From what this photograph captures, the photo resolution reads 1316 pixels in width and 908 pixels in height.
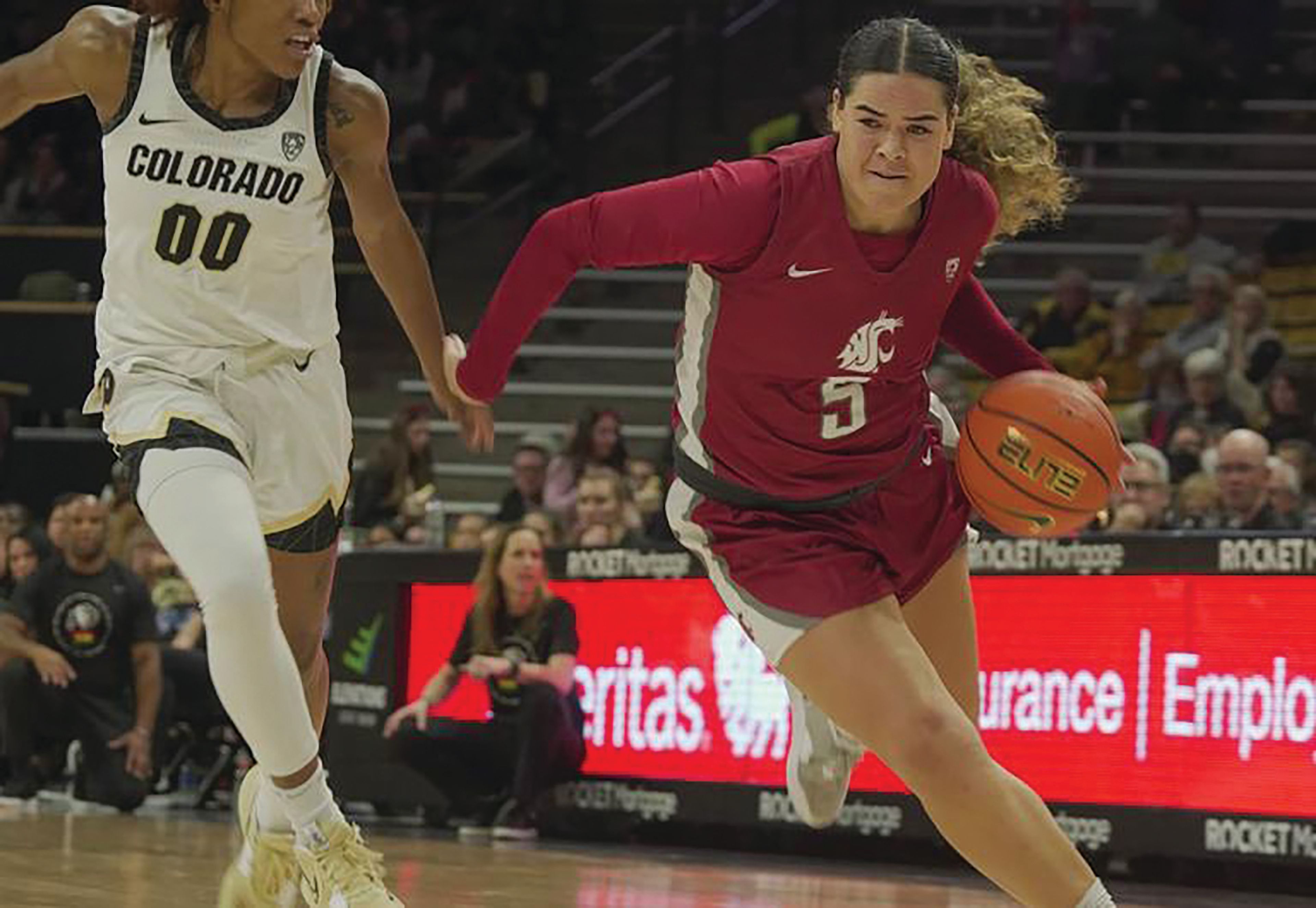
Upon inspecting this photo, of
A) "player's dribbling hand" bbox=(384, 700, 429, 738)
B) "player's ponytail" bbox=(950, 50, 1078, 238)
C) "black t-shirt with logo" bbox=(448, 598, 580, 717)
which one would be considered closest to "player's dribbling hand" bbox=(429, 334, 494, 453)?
"player's ponytail" bbox=(950, 50, 1078, 238)

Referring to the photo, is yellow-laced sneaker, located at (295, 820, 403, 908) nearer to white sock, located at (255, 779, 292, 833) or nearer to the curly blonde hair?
white sock, located at (255, 779, 292, 833)

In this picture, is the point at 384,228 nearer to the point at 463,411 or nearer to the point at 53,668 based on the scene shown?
the point at 463,411

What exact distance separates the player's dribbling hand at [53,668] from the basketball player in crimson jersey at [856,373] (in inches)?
254

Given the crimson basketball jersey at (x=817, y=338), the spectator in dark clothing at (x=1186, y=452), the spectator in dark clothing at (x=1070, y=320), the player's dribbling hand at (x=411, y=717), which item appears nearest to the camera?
the crimson basketball jersey at (x=817, y=338)

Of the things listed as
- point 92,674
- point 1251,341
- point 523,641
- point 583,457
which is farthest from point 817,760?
point 583,457

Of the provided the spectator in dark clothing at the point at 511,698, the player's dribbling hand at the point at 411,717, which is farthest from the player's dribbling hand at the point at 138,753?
the spectator in dark clothing at the point at 511,698

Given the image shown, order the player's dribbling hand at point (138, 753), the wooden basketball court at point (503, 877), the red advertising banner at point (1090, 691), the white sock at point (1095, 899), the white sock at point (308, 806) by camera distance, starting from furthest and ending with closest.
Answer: the player's dribbling hand at point (138, 753) → the red advertising banner at point (1090, 691) → the wooden basketball court at point (503, 877) → the white sock at point (308, 806) → the white sock at point (1095, 899)

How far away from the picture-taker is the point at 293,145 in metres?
4.74

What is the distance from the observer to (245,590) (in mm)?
4281

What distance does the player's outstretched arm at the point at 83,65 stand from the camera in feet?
15.4

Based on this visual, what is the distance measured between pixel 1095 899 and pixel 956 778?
0.31m

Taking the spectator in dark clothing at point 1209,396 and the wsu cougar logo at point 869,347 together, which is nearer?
the wsu cougar logo at point 869,347

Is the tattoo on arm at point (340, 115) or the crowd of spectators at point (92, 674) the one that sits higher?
the tattoo on arm at point (340, 115)

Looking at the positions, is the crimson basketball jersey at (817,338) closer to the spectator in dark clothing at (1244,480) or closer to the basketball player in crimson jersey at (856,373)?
the basketball player in crimson jersey at (856,373)
